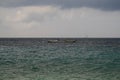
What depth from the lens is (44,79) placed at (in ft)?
76.9

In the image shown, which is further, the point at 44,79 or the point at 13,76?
the point at 13,76

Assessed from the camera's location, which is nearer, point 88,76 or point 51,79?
point 51,79

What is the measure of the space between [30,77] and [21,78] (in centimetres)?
89

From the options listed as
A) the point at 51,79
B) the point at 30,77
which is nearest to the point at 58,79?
the point at 51,79

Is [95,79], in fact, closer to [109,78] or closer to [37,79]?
[109,78]

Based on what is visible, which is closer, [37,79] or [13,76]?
[37,79]

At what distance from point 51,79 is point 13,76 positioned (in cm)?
402

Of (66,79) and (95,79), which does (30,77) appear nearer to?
(66,79)

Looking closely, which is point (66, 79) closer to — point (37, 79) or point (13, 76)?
point (37, 79)

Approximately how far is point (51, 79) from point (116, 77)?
5.83 meters

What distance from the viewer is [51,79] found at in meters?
23.3

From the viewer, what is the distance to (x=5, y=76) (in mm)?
25141

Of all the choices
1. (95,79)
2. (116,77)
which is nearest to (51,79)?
(95,79)

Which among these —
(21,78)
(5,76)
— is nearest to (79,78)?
(21,78)
